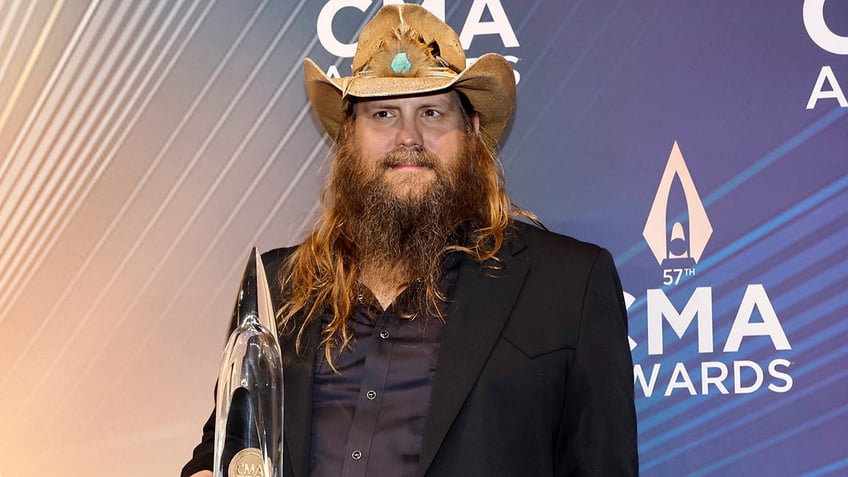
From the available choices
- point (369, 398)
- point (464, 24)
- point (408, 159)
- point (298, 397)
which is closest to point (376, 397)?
point (369, 398)

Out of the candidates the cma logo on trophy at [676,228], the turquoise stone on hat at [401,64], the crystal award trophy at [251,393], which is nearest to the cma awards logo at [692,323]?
the cma logo on trophy at [676,228]

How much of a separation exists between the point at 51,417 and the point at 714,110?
83.7 inches

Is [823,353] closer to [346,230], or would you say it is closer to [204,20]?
[346,230]

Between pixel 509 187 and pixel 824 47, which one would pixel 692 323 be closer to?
pixel 509 187

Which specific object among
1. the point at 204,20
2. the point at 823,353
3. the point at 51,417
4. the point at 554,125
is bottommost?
the point at 51,417

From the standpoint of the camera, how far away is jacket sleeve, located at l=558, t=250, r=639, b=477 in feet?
6.99

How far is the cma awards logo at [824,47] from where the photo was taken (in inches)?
102

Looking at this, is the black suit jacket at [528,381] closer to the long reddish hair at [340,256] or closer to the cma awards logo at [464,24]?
the long reddish hair at [340,256]

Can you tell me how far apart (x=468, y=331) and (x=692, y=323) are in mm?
756

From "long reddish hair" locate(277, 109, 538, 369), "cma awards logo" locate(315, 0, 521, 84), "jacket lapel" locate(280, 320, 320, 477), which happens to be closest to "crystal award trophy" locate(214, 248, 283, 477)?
"jacket lapel" locate(280, 320, 320, 477)

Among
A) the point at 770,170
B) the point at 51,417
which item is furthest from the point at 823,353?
the point at 51,417

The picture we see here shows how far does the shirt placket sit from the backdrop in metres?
0.70

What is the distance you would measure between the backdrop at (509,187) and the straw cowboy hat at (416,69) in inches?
11.4

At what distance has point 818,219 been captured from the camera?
2566 millimetres
